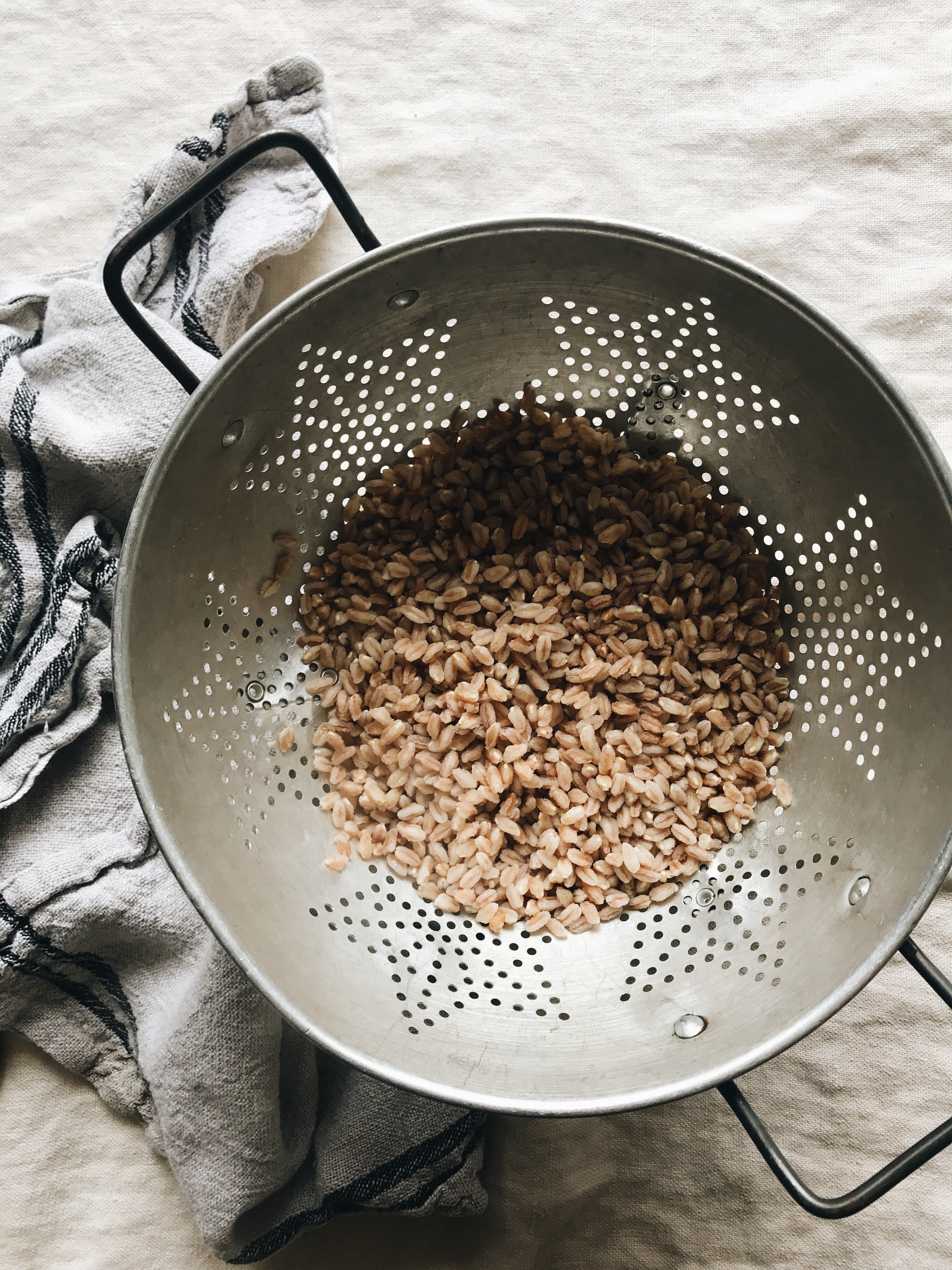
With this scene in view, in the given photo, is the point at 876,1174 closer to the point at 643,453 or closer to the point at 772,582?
the point at 772,582

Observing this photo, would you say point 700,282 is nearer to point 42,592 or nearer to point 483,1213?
point 42,592

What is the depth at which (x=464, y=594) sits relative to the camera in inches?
Result: 37.2

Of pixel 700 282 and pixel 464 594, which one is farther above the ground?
pixel 700 282

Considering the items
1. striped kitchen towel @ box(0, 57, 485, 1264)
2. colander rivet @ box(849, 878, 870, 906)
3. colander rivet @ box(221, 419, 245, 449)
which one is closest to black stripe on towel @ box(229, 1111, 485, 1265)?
striped kitchen towel @ box(0, 57, 485, 1264)

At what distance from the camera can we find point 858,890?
0.82 metres

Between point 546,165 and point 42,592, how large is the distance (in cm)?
69

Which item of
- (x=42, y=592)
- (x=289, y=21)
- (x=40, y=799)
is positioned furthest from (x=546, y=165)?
(x=40, y=799)

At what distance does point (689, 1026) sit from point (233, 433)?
2.04 ft

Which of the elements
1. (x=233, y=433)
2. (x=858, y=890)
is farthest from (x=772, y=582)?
(x=233, y=433)

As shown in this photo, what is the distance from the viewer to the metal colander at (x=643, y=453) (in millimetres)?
767

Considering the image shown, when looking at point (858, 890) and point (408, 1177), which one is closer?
point (858, 890)

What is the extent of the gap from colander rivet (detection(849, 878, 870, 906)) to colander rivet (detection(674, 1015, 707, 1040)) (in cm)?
16

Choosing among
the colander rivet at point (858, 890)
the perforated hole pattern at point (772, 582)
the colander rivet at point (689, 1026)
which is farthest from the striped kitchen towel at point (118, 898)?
the colander rivet at point (858, 890)

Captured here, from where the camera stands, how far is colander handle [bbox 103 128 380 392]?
705 millimetres
